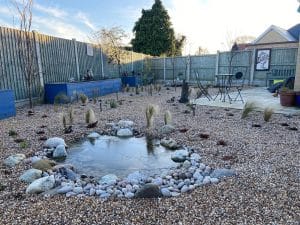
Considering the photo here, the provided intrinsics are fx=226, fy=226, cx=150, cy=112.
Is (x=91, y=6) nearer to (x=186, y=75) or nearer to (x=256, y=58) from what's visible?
(x=186, y=75)

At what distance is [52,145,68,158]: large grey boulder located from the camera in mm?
3161

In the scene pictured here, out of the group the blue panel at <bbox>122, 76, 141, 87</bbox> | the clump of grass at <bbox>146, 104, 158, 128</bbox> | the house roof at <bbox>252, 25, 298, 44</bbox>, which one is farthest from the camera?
the house roof at <bbox>252, 25, 298, 44</bbox>

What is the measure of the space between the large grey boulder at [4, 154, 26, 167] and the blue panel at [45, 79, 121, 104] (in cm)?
434

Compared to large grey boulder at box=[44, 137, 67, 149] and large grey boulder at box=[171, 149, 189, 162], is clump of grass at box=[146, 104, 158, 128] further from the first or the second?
large grey boulder at box=[44, 137, 67, 149]

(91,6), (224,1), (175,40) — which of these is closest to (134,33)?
(175,40)

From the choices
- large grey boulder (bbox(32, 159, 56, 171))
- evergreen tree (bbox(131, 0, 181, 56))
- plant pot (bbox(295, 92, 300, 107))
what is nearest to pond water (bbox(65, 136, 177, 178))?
large grey boulder (bbox(32, 159, 56, 171))

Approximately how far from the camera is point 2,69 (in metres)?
5.89

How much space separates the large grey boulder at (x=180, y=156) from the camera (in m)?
3.00

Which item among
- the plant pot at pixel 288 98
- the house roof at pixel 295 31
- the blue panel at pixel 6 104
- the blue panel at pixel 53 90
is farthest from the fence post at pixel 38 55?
the house roof at pixel 295 31

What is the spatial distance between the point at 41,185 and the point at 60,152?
3.37 feet

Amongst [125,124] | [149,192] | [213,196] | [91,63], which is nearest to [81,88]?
[91,63]

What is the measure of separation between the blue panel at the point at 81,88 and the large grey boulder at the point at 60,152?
4.11 meters

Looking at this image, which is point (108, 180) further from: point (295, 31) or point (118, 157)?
point (295, 31)

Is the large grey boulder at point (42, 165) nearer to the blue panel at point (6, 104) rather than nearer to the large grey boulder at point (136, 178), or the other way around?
the large grey boulder at point (136, 178)
